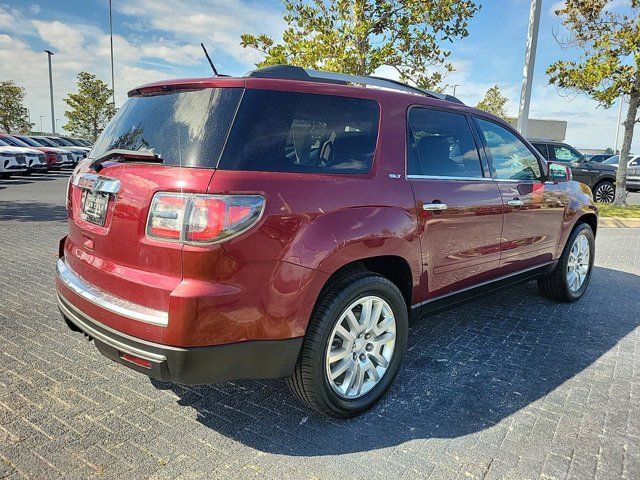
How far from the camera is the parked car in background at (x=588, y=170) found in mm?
13589

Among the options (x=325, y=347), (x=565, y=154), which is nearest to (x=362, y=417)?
(x=325, y=347)

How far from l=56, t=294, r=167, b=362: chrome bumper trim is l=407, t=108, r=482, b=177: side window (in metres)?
1.82

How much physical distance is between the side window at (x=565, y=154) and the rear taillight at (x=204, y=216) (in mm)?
13415

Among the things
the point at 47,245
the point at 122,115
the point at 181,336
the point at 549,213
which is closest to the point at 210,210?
the point at 181,336

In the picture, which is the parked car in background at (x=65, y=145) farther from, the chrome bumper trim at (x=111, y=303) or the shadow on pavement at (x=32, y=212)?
the chrome bumper trim at (x=111, y=303)

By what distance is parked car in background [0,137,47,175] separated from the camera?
17.5 m

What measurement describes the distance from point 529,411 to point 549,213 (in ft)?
7.18

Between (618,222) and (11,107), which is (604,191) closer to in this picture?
(618,222)

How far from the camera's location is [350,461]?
2.40 metres

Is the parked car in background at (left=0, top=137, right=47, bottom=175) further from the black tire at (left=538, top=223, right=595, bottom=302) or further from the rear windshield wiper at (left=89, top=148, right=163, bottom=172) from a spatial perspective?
the black tire at (left=538, top=223, right=595, bottom=302)

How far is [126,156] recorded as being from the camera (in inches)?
99.0

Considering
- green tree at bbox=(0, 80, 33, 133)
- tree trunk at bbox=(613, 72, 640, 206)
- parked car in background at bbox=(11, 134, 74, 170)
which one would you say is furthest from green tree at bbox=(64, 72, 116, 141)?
tree trunk at bbox=(613, 72, 640, 206)

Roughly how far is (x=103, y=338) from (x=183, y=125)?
1.14 m

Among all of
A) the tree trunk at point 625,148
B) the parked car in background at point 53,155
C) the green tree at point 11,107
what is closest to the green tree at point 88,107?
the green tree at point 11,107
